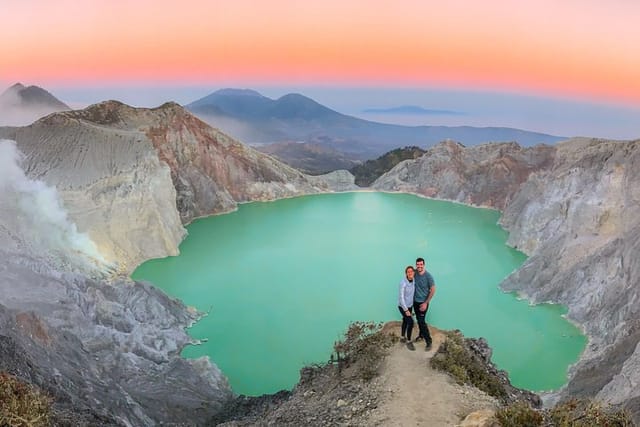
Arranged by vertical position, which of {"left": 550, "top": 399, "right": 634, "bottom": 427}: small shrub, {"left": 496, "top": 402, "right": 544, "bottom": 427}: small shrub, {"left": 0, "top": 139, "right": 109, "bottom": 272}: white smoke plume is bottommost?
{"left": 0, "top": 139, "right": 109, "bottom": 272}: white smoke plume

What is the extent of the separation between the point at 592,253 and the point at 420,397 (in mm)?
16884

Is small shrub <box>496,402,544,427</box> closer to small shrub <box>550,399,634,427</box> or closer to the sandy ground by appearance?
small shrub <box>550,399,634,427</box>

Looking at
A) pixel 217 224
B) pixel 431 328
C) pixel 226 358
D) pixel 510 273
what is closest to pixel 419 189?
pixel 217 224

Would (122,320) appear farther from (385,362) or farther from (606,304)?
(606,304)

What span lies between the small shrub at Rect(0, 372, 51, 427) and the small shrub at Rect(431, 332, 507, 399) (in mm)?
4769

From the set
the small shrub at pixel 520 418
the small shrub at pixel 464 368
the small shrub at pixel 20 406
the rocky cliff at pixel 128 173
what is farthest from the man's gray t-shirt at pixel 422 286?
the rocky cliff at pixel 128 173

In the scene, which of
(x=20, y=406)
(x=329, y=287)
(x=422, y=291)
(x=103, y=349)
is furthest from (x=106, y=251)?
(x=422, y=291)

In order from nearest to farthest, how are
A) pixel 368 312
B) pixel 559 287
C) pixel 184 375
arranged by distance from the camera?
pixel 184 375
pixel 368 312
pixel 559 287

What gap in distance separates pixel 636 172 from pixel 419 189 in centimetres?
2610

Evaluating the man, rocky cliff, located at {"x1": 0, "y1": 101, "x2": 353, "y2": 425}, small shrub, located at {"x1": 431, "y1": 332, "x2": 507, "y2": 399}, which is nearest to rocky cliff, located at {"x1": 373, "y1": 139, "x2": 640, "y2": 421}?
small shrub, located at {"x1": 431, "y1": 332, "x2": 507, "y2": 399}

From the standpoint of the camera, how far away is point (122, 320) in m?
17.0

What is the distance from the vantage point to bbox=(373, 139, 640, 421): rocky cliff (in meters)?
14.1

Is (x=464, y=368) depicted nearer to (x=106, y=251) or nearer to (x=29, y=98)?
(x=106, y=251)

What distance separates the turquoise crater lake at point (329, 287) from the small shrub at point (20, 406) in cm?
851
